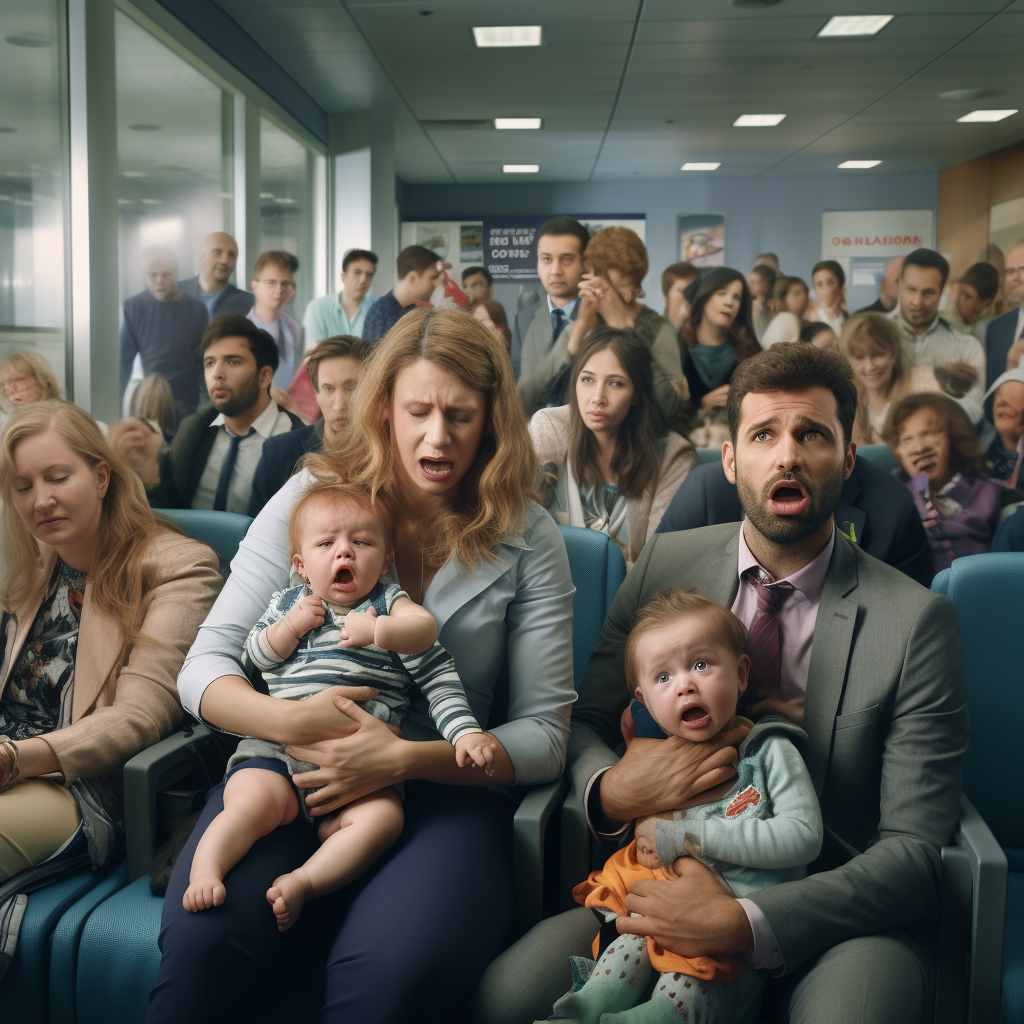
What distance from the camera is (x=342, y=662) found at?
1.44 metres

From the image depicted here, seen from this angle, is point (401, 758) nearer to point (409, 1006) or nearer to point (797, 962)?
point (409, 1006)

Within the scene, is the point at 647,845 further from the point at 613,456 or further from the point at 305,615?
the point at 613,456

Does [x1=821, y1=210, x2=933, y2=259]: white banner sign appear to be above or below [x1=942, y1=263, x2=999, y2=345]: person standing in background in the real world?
above

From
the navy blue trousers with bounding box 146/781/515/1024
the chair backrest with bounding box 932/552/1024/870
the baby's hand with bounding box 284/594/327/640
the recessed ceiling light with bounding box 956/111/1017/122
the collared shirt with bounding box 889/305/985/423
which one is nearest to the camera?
the navy blue trousers with bounding box 146/781/515/1024

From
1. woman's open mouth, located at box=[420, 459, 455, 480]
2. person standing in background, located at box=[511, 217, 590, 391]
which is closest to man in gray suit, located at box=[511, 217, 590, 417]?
person standing in background, located at box=[511, 217, 590, 391]

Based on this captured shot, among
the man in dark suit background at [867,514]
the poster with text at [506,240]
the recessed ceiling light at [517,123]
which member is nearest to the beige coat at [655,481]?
the man in dark suit background at [867,514]

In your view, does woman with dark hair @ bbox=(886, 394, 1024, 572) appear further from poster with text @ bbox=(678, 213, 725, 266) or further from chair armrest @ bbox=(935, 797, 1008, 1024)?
poster with text @ bbox=(678, 213, 725, 266)

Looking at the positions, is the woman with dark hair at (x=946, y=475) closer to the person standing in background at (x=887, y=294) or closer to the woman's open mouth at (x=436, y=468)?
the person standing in background at (x=887, y=294)

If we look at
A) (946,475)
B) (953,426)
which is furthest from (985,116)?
(946,475)

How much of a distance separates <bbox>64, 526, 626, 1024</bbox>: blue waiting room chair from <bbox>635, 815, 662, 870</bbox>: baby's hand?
0.16 metres

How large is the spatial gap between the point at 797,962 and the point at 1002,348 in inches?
143

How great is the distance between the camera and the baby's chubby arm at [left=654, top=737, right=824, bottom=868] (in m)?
1.25

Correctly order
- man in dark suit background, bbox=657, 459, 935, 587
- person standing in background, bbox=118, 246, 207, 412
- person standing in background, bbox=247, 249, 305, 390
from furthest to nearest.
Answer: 1. person standing in background, bbox=247, 249, 305, 390
2. person standing in background, bbox=118, 246, 207, 412
3. man in dark suit background, bbox=657, 459, 935, 587

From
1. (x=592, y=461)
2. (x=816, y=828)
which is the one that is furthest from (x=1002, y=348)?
(x=816, y=828)
